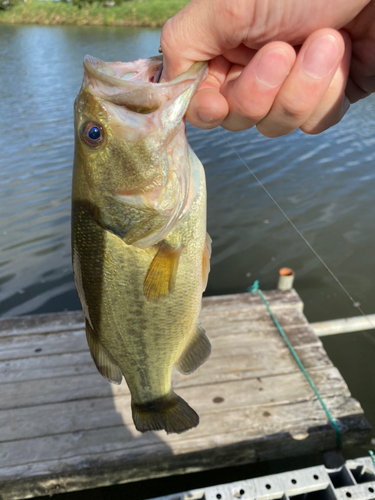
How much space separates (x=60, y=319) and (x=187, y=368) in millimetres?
2255

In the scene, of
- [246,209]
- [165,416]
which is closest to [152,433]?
[165,416]

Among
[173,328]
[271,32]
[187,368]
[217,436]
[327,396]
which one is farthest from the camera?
[327,396]

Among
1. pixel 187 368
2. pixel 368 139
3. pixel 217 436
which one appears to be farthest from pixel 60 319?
pixel 368 139

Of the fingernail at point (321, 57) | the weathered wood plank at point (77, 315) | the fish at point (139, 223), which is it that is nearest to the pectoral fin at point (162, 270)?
the fish at point (139, 223)

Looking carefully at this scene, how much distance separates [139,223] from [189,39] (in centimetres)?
70

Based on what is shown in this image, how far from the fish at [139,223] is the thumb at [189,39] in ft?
0.16

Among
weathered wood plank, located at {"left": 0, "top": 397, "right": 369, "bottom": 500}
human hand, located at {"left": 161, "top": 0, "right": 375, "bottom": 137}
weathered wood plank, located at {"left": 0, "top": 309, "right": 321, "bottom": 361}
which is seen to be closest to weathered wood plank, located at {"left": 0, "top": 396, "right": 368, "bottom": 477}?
weathered wood plank, located at {"left": 0, "top": 397, "right": 369, "bottom": 500}

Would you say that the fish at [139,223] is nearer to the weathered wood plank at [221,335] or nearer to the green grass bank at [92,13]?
the weathered wood plank at [221,335]

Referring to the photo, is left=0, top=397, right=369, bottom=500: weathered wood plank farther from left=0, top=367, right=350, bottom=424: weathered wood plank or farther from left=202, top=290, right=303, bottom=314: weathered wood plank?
left=202, top=290, right=303, bottom=314: weathered wood plank

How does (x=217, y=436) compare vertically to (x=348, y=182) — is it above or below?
above

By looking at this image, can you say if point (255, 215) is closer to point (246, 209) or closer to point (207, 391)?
point (246, 209)

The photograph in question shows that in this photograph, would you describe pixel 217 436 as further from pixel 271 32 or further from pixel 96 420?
pixel 271 32

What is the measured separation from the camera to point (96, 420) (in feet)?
9.07

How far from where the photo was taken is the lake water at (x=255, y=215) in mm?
5137
